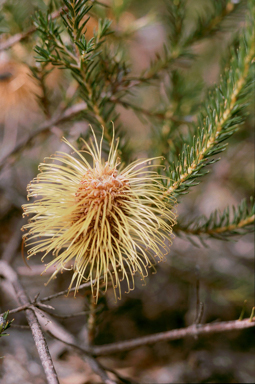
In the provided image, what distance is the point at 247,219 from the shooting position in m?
0.73

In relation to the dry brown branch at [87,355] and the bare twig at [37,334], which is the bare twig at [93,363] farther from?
the bare twig at [37,334]

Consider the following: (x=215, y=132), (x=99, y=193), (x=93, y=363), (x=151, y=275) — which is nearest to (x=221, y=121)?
(x=215, y=132)

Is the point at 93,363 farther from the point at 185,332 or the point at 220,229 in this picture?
the point at 220,229

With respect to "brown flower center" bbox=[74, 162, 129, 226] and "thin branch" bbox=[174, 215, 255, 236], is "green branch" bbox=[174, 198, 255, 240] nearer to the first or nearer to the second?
"thin branch" bbox=[174, 215, 255, 236]

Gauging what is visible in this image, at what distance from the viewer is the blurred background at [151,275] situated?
0.95 m

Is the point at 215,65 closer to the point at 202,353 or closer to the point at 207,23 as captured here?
the point at 207,23

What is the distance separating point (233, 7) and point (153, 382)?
50.2 inches

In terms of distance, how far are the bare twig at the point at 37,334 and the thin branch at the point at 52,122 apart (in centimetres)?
45

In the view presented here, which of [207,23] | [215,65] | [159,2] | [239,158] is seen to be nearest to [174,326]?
[239,158]

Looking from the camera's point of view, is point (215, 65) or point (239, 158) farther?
point (215, 65)

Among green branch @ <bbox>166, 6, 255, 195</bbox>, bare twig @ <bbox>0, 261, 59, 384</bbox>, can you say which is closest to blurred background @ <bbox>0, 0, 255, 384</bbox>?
bare twig @ <bbox>0, 261, 59, 384</bbox>

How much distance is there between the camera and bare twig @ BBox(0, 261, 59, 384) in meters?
0.52

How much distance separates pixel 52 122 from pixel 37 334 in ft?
2.25

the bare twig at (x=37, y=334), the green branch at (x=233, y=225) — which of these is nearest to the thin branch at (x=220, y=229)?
the green branch at (x=233, y=225)
